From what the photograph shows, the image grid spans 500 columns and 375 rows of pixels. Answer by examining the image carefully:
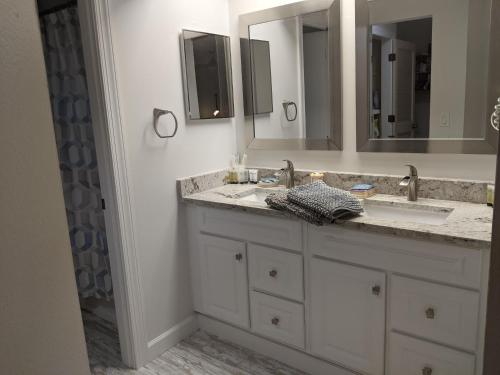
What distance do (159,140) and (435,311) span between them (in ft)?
5.15

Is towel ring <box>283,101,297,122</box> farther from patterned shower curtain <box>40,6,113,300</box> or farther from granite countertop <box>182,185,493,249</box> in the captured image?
patterned shower curtain <box>40,6,113,300</box>

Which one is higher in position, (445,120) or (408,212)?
(445,120)

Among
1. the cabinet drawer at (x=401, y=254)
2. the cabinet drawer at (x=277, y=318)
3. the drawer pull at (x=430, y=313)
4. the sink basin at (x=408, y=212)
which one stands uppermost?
the sink basin at (x=408, y=212)

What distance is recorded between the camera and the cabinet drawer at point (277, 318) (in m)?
2.11

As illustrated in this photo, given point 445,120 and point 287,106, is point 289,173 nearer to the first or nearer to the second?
point 287,106

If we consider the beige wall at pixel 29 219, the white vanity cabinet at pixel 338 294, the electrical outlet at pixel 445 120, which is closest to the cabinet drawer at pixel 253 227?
the white vanity cabinet at pixel 338 294

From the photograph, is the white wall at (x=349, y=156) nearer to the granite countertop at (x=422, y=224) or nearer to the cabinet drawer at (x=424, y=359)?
the granite countertop at (x=422, y=224)

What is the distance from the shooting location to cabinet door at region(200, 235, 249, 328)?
2.29 m

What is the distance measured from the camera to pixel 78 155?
2.58 m

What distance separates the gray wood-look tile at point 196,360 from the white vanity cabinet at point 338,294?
6 centimetres

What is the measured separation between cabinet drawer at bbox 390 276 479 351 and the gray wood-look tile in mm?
725

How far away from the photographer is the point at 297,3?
7.73 ft

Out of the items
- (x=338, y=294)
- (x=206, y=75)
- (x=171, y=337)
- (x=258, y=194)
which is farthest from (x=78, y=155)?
(x=338, y=294)

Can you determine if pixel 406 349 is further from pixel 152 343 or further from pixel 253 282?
pixel 152 343
